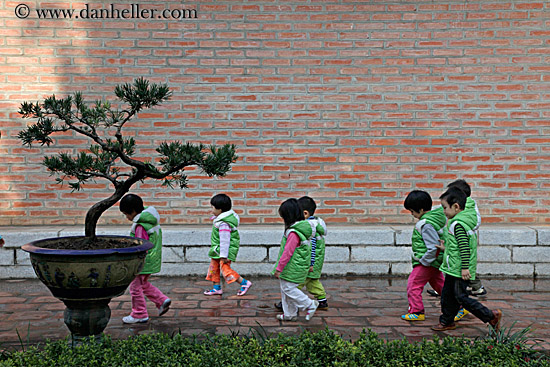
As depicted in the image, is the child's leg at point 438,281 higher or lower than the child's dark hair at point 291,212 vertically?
lower

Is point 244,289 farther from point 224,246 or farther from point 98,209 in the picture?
point 98,209

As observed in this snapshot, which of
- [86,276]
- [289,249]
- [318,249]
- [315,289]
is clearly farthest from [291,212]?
[86,276]

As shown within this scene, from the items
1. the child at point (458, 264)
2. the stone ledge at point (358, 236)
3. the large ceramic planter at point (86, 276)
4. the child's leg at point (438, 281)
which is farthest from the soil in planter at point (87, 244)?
the child's leg at point (438, 281)

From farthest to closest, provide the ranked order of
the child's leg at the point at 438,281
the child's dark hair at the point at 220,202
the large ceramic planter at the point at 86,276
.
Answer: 1. the child's dark hair at the point at 220,202
2. the child's leg at the point at 438,281
3. the large ceramic planter at the point at 86,276

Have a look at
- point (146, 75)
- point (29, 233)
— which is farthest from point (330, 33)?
point (29, 233)

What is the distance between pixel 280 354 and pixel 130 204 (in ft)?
7.21

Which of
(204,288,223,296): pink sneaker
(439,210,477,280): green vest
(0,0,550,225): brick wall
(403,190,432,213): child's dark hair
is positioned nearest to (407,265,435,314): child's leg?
(439,210,477,280): green vest

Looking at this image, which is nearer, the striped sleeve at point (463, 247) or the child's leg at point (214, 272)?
the striped sleeve at point (463, 247)

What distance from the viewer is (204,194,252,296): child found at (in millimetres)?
6035

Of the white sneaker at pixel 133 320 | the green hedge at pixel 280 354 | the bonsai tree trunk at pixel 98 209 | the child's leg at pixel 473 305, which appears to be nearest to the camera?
the green hedge at pixel 280 354

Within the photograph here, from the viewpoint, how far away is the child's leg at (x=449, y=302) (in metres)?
4.74

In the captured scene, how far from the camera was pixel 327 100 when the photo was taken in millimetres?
7418

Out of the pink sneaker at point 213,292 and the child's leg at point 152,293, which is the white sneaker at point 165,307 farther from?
the pink sneaker at point 213,292

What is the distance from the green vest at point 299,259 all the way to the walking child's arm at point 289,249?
1.5 inches
